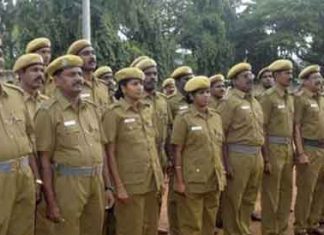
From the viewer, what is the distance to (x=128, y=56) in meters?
18.4

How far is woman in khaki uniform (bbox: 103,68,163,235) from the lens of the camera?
528cm

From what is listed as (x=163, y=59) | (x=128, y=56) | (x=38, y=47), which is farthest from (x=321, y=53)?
(x=38, y=47)

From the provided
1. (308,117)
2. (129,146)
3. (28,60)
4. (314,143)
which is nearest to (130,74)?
(129,146)

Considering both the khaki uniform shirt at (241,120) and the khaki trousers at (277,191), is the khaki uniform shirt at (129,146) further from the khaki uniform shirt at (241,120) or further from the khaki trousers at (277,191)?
the khaki trousers at (277,191)

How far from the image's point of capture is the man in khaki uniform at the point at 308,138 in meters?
6.92

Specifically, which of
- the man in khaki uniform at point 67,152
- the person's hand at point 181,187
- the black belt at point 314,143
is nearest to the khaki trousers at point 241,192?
the person's hand at point 181,187

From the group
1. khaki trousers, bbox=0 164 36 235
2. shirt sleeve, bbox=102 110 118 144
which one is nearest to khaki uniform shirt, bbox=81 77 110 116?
shirt sleeve, bbox=102 110 118 144

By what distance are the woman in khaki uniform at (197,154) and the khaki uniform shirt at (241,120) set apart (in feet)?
1.17

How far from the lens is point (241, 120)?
20.3 ft

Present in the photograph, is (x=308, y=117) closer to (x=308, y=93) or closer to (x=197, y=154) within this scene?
(x=308, y=93)

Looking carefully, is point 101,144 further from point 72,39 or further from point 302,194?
point 72,39

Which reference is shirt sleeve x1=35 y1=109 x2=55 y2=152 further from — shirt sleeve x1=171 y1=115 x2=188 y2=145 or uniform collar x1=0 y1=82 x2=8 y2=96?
shirt sleeve x1=171 y1=115 x2=188 y2=145

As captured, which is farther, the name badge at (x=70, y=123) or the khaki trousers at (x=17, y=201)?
the name badge at (x=70, y=123)

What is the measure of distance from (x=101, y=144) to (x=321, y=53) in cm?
2667
